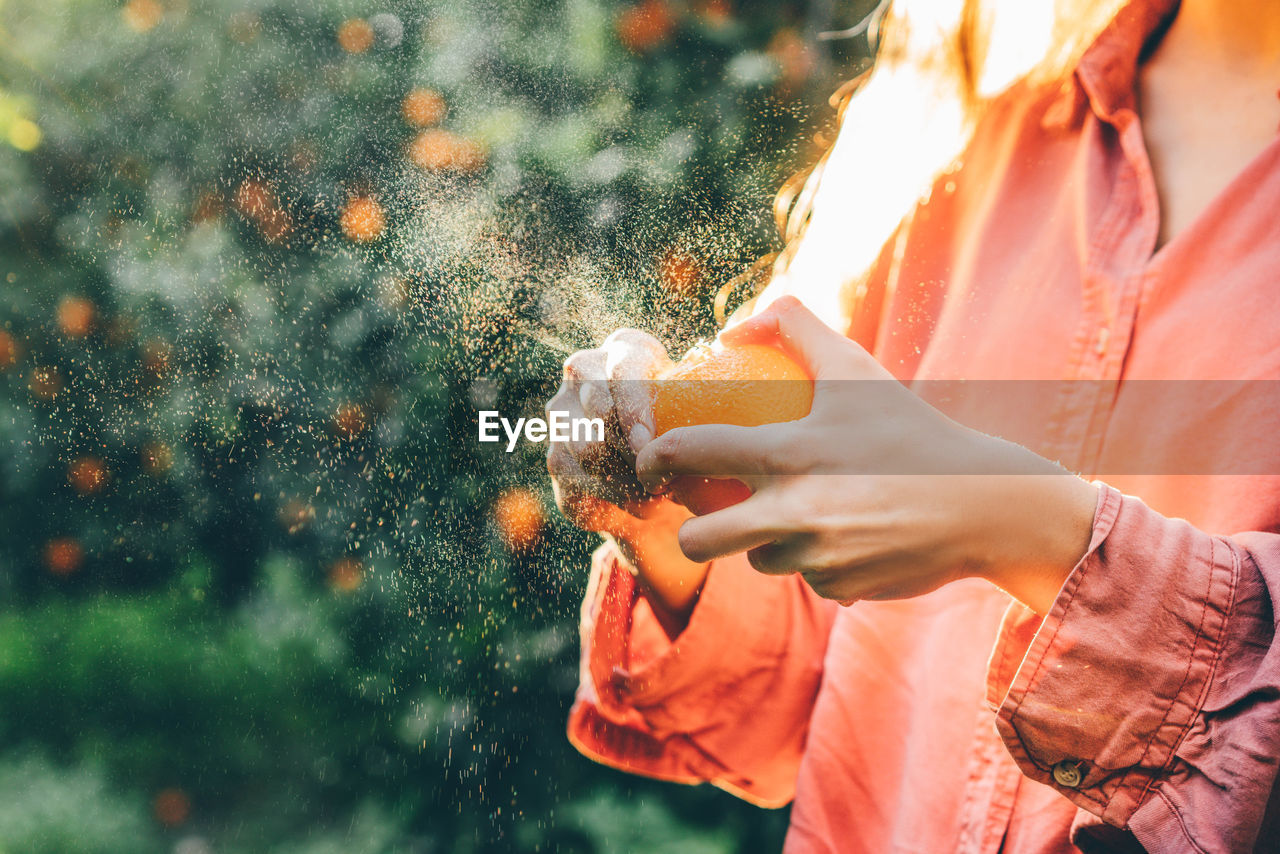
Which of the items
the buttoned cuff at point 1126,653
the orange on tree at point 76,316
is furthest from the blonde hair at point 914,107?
the orange on tree at point 76,316

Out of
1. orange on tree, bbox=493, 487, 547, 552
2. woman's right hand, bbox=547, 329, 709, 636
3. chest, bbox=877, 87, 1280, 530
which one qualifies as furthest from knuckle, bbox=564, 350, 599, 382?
orange on tree, bbox=493, 487, 547, 552

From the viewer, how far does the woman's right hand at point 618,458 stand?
66cm

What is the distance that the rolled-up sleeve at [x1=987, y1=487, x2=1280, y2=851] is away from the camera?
520 mm

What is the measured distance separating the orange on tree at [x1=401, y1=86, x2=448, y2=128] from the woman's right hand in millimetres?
1396

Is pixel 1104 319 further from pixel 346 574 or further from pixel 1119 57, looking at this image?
pixel 346 574

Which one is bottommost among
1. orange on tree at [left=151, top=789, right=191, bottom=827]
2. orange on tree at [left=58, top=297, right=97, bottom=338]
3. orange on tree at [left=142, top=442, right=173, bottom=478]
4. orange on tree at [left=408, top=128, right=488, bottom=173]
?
orange on tree at [left=151, top=789, right=191, bottom=827]

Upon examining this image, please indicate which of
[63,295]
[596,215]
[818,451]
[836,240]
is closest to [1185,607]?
[818,451]

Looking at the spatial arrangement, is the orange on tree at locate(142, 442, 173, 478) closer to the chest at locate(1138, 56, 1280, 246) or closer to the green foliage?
the green foliage

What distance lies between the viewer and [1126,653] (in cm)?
53

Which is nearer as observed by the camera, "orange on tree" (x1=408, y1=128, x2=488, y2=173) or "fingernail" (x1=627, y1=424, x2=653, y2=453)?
"fingernail" (x1=627, y1=424, x2=653, y2=453)

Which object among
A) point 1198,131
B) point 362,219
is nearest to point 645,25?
point 362,219

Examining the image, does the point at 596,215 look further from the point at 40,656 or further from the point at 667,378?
the point at 40,656

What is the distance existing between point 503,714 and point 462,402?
82 centimetres

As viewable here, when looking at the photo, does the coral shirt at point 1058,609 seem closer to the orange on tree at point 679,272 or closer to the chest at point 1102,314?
the chest at point 1102,314
